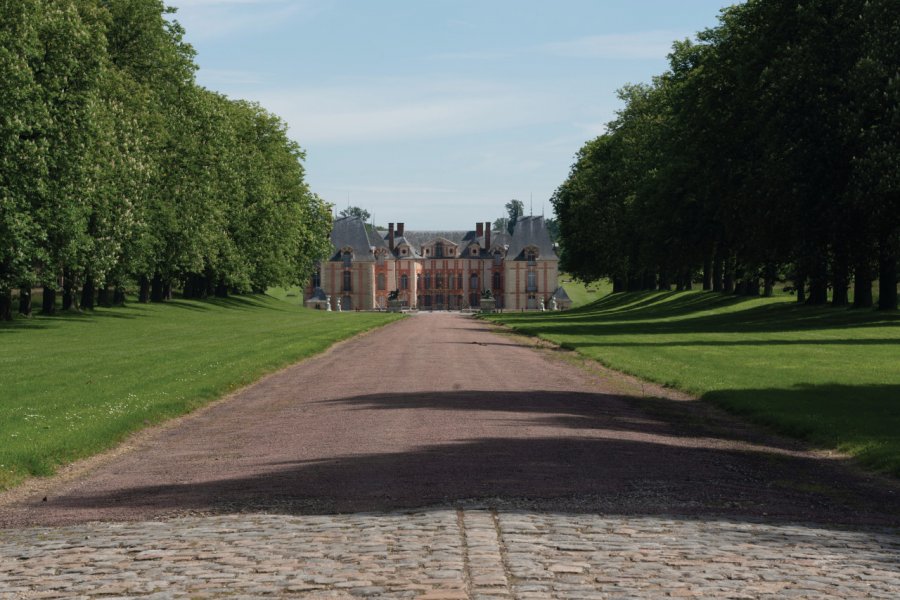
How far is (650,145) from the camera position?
86.6 m

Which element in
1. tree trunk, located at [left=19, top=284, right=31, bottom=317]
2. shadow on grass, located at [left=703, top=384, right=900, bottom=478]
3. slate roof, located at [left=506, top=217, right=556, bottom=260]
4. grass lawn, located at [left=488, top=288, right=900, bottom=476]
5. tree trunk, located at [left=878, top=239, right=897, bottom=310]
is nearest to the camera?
shadow on grass, located at [left=703, top=384, right=900, bottom=478]

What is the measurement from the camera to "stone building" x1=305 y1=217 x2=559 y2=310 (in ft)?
600

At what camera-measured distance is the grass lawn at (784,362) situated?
67.6 ft

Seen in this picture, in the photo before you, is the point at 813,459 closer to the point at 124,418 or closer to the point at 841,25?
the point at 124,418

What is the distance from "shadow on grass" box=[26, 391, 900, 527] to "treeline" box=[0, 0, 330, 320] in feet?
123

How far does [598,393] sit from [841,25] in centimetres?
2950

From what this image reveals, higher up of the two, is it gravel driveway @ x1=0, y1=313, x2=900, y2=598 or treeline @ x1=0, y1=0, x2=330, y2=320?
treeline @ x1=0, y1=0, x2=330, y2=320

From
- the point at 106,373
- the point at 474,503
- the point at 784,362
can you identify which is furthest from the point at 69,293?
the point at 474,503

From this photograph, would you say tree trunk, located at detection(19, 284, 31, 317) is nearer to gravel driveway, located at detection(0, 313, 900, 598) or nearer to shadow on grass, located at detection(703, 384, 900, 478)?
gravel driveway, located at detection(0, 313, 900, 598)

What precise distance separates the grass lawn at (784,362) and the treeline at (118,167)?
22.6m

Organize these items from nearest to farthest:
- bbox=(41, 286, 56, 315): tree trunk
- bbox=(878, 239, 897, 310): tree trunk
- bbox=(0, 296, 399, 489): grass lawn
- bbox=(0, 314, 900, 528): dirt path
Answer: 1. bbox=(0, 314, 900, 528): dirt path
2. bbox=(0, 296, 399, 489): grass lawn
3. bbox=(878, 239, 897, 310): tree trunk
4. bbox=(41, 286, 56, 315): tree trunk

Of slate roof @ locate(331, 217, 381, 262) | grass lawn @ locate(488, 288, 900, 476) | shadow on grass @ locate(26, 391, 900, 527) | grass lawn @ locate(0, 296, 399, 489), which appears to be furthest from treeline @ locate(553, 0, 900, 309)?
slate roof @ locate(331, 217, 381, 262)

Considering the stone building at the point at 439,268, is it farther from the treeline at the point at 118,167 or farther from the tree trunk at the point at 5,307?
the tree trunk at the point at 5,307

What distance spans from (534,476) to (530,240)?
171698mm
